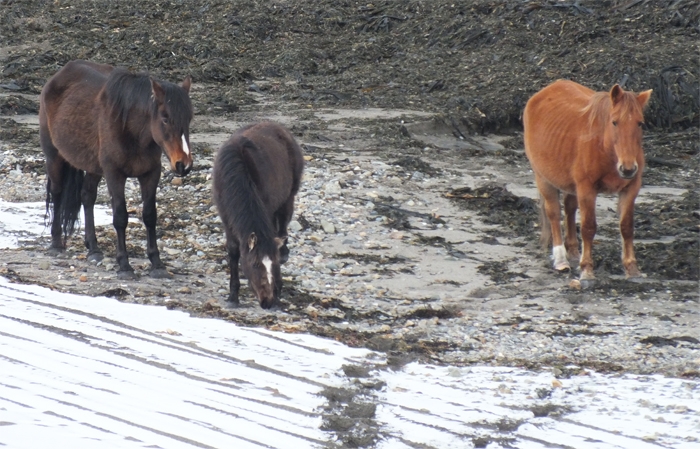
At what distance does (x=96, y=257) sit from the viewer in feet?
26.0

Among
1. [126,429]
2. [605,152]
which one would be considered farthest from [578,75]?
[126,429]

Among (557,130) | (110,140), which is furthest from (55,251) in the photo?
(557,130)

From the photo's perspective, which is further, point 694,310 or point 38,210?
point 38,210

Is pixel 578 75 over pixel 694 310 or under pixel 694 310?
over

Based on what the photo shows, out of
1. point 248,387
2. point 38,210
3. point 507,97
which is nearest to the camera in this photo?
point 248,387

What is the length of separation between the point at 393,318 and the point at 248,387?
1709 mm

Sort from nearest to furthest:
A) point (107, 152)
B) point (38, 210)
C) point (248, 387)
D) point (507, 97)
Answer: point (248, 387) → point (107, 152) → point (38, 210) → point (507, 97)

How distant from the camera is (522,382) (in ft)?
18.1

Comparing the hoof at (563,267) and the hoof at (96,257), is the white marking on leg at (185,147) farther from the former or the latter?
the hoof at (563,267)

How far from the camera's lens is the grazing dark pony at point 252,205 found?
6438 millimetres

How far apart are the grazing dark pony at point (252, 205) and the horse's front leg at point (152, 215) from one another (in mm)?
763

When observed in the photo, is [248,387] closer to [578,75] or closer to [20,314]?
[20,314]

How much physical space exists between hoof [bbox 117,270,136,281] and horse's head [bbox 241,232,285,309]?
4.48 feet

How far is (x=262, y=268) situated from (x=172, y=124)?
1332mm
